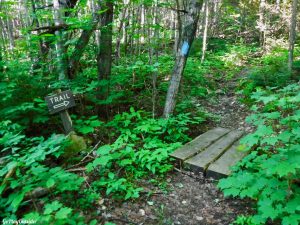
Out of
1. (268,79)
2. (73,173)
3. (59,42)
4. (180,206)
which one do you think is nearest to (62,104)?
(73,173)

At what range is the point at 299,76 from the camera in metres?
7.87

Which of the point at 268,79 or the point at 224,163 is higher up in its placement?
the point at 268,79

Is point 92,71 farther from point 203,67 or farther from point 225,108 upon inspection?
point 203,67

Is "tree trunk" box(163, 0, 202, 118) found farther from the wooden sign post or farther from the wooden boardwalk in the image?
the wooden sign post

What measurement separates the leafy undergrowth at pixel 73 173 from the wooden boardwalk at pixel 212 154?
0.89 feet

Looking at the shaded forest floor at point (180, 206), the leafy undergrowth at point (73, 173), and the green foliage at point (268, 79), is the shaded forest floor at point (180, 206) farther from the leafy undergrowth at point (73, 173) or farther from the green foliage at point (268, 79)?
the green foliage at point (268, 79)

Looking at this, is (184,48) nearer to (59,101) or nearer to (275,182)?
(59,101)

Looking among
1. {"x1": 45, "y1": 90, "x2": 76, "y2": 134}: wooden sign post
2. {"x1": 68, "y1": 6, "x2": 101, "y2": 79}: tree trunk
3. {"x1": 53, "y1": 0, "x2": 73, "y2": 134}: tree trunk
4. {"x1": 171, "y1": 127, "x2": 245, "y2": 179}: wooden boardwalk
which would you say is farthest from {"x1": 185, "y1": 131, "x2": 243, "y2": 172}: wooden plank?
{"x1": 68, "y1": 6, "x2": 101, "y2": 79}: tree trunk

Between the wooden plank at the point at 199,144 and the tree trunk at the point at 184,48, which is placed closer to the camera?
the wooden plank at the point at 199,144

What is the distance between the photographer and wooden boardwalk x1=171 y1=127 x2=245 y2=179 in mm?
4148

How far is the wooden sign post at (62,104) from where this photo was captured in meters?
4.27

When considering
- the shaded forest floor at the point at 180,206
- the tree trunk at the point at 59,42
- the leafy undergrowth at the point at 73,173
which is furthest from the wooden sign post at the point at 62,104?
the shaded forest floor at the point at 180,206

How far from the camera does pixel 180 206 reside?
3.63 metres

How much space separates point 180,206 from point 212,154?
134 cm
